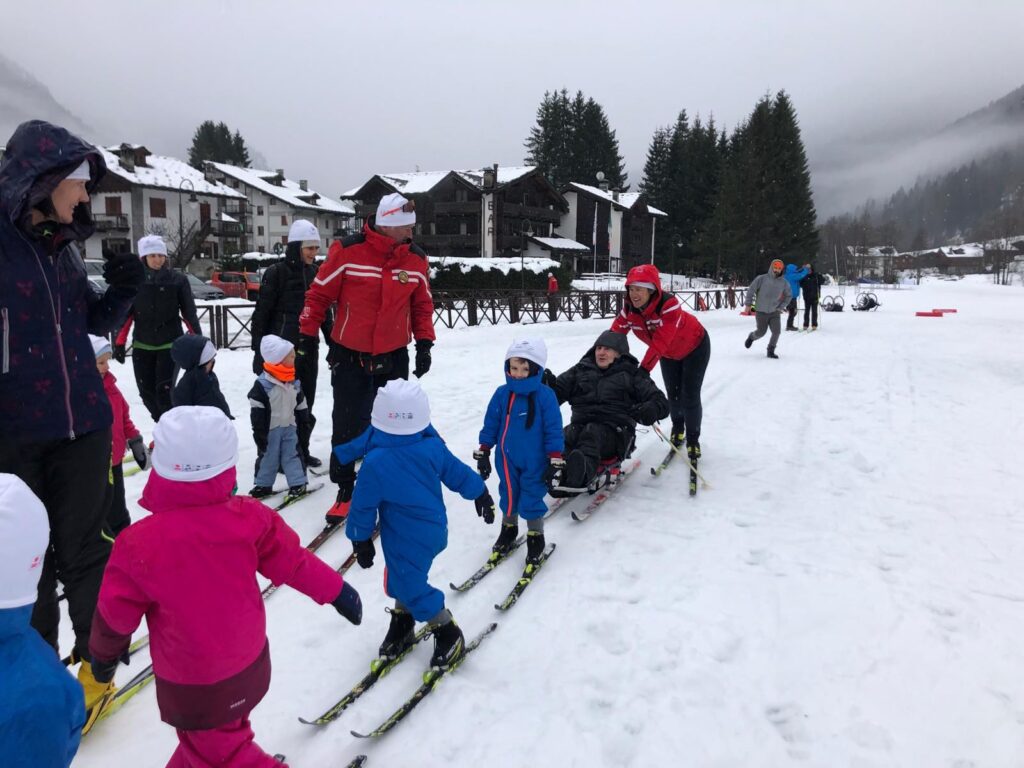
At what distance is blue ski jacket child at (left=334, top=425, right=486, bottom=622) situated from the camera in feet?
9.41

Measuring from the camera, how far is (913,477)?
543cm

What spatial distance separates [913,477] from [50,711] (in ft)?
20.1

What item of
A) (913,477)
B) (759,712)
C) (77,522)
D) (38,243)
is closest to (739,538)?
(759,712)

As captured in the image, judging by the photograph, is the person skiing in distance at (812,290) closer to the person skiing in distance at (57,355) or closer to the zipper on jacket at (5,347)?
the person skiing in distance at (57,355)

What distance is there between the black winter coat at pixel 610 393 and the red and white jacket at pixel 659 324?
0.36 metres

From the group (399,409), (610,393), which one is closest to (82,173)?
(399,409)

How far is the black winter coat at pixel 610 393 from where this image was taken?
16.5 feet

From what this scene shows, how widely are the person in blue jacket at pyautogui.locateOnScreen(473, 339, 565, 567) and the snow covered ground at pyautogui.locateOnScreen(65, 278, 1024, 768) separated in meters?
0.34

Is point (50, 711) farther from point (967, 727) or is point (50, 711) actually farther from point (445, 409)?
point (445, 409)

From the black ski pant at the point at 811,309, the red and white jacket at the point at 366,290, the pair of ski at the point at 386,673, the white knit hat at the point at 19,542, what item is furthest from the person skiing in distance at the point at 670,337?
the black ski pant at the point at 811,309

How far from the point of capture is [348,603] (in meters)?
2.28

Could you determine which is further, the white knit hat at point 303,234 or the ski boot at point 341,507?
the white knit hat at point 303,234

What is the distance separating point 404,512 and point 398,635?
668 millimetres

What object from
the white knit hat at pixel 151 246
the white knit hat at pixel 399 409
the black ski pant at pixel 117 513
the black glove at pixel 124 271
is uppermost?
the white knit hat at pixel 151 246
